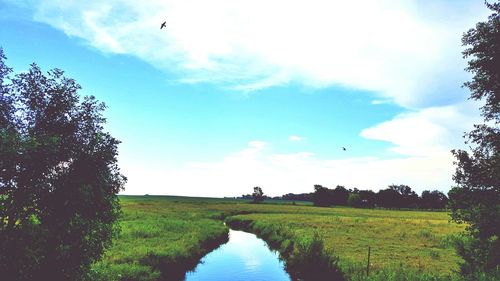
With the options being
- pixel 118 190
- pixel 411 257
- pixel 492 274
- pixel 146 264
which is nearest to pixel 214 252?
pixel 146 264

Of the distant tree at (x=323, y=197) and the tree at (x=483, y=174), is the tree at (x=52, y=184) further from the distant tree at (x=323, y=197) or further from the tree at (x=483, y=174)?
the distant tree at (x=323, y=197)

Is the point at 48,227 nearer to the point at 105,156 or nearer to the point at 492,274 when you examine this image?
the point at 105,156

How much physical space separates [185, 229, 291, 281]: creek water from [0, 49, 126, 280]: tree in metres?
15.3

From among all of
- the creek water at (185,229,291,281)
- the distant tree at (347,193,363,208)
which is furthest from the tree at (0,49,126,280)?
the distant tree at (347,193,363,208)

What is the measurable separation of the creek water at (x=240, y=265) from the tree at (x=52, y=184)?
15.3m

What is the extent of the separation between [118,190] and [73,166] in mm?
2459

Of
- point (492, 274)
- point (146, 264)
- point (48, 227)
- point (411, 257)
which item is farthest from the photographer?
point (411, 257)

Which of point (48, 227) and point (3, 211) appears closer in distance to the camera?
point (3, 211)

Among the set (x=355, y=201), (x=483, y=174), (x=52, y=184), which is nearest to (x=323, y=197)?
(x=355, y=201)

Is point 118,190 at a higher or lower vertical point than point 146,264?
higher

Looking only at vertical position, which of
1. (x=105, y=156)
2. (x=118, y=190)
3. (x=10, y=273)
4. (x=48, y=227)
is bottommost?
(x=10, y=273)

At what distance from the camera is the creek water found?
31.9 m

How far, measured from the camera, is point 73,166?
16203mm

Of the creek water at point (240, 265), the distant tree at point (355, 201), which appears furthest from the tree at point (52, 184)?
the distant tree at point (355, 201)
